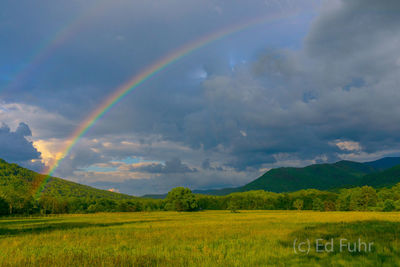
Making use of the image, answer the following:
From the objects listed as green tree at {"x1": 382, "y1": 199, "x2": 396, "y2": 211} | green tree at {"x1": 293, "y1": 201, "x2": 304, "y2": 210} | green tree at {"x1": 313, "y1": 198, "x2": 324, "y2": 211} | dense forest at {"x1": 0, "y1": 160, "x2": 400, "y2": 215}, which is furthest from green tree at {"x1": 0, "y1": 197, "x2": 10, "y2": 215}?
green tree at {"x1": 382, "y1": 199, "x2": 396, "y2": 211}

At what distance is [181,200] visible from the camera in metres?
128

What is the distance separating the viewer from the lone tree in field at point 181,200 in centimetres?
12788

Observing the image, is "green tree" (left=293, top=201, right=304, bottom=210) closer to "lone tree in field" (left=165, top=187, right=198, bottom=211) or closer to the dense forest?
the dense forest

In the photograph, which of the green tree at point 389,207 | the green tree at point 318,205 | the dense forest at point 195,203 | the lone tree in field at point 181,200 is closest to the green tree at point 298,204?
the dense forest at point 195,203

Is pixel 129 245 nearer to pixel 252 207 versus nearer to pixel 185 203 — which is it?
pixel 185 203

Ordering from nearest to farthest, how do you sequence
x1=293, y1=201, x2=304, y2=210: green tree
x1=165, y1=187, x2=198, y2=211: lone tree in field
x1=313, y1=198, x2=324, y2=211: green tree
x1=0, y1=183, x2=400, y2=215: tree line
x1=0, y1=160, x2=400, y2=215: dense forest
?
x1=0, y1=183, x2=400, y2=215: tree line
x1=0, y1=160, x2=400, y2=215: dense forest
x1=165, y1=187, x2=198, y2=211: lone tree in field
x1=313, y1=198, x2=324, y2=211: green tree
x1=293, y1=201, x2=304, y2=210: green tree

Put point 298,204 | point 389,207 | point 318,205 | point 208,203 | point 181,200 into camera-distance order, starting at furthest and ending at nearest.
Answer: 1. point 208,203
2. point 298,204
3. point 318,205
4. point 181,200
5. point 389,207

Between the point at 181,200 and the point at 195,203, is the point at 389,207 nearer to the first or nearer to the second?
the point at 195,203

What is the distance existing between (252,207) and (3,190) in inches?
5687

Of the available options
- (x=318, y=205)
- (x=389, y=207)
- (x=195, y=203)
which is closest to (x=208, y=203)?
(x=195, y=203)

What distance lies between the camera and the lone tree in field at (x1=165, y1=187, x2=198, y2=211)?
12788 cm

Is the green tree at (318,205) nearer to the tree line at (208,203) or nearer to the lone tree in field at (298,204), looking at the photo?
the tree line at (208,203)

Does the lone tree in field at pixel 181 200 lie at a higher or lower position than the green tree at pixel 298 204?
higher

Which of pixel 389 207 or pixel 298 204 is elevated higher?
pixel 389 207
